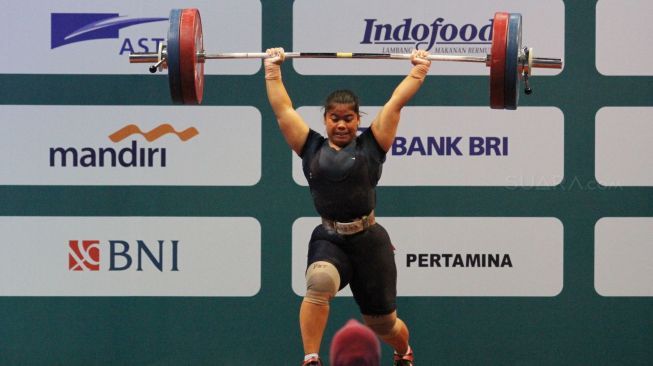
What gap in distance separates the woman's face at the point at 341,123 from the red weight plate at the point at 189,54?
0.62m

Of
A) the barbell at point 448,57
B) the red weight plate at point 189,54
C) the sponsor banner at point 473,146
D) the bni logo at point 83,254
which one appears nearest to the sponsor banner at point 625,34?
the sponsor banner at point 473,146

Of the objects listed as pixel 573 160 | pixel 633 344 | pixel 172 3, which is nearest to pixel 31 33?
pixel 172 3

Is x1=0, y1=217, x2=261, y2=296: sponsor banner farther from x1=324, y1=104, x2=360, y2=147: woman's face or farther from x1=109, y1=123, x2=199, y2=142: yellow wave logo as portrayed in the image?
x1=324, y1=104, x2=360, y2=147: woman's face

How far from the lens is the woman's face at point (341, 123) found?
14.4ft

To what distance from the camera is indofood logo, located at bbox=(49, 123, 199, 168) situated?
5.37 meters

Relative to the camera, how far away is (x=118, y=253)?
17.7ft

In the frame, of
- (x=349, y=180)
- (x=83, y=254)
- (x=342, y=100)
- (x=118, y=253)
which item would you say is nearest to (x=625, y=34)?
(x=342, y=100)

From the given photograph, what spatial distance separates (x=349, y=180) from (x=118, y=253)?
1.65 m

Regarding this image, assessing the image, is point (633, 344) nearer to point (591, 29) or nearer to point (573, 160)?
point (573, 160)

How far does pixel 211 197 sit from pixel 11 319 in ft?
4.14

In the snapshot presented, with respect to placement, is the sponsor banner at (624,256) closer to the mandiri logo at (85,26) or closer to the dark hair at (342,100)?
the dark hair at (342,100)

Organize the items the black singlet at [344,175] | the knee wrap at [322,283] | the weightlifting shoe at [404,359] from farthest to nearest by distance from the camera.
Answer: the weightlifting shoe at [404,359] → the black singlet at [344,175] → the knee wrap at [322,283]

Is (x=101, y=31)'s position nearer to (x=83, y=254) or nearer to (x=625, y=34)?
(x=83, y=254)

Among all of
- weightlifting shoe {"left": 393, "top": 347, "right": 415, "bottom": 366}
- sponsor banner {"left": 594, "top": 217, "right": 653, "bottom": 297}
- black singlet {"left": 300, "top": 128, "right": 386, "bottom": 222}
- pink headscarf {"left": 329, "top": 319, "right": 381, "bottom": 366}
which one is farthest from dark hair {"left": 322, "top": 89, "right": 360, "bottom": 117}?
pink headscarf {"left": 329, "top": 319, "right": 381, "bottom": 366}
